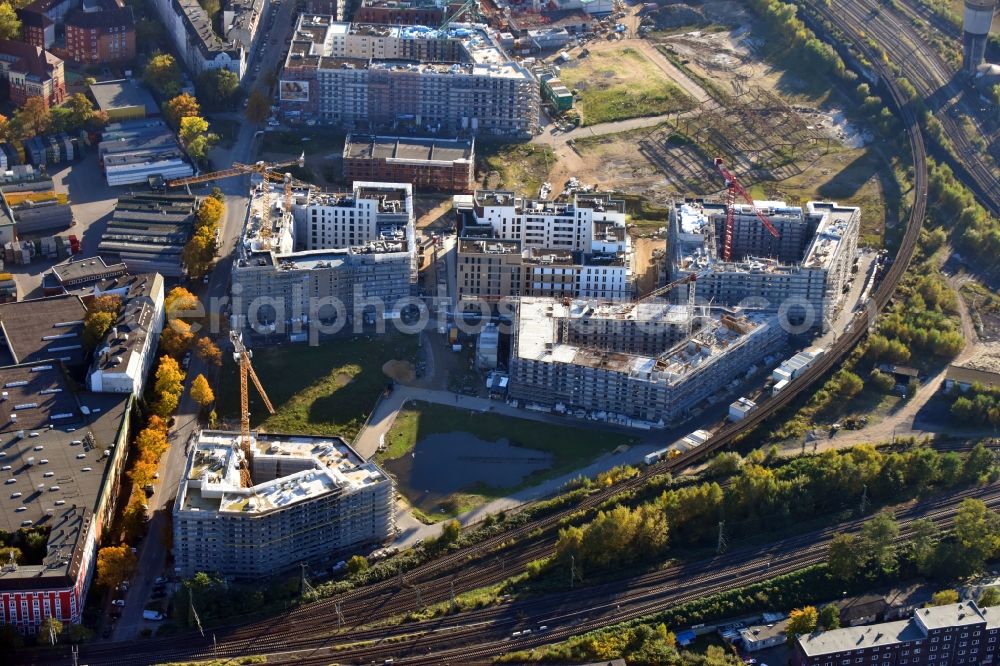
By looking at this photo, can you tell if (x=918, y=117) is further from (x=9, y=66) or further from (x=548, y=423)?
(x=9, y=66)

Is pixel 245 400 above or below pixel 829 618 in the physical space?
above

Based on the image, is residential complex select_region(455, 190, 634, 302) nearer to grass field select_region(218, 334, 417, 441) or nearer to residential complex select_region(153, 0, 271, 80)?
grass field select_region(218, 334, 417, 441)

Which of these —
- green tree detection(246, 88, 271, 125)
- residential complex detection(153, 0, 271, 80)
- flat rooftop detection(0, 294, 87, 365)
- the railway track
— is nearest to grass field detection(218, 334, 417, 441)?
flat rooftop detection(0, 294, 87, 365)

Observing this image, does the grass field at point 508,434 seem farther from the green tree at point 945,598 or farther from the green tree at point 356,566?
the green tree at point 945,598

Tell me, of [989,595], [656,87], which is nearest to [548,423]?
[989,595]

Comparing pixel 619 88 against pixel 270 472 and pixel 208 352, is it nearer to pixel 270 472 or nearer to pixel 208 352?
pixel 208 352

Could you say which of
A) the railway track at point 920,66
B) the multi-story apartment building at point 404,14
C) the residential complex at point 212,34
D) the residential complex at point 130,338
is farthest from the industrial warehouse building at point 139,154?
the railway track at point 920,66

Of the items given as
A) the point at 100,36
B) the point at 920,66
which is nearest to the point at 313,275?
the point at 100,36
